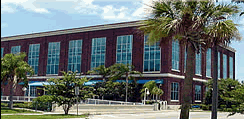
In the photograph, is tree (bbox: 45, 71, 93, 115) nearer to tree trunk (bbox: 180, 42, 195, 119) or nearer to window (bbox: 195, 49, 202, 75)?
tree trunk (bbox: 180, 42, 195, 119)

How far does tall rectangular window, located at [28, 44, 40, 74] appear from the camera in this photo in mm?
70350

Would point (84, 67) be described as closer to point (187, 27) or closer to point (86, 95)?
point (86, 95)

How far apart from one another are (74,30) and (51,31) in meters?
6.11

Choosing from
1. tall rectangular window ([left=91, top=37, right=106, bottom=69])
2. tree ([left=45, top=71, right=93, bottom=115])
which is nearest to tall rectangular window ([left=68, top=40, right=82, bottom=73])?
tall rectangular window ([left=91, top=37, right=106, bottom=69])

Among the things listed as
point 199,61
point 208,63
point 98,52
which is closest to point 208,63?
point 208,63

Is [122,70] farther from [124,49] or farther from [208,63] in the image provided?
[208,63]

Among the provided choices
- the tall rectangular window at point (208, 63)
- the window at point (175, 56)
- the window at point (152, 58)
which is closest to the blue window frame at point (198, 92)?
the tall rectangular window at point (208, 63)

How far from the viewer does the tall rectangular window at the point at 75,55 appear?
64.6 m

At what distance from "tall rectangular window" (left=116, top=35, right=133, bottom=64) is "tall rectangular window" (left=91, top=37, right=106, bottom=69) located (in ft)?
10.7

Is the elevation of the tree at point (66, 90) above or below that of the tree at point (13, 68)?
below

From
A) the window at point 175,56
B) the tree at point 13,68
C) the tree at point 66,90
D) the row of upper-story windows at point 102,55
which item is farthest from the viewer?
the window at point 175,56

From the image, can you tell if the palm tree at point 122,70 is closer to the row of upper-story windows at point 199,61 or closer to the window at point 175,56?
the window at point 175,56

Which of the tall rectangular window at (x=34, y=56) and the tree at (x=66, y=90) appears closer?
the tree at (x=66, y=90)

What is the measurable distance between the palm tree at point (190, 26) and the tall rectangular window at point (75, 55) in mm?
50724
